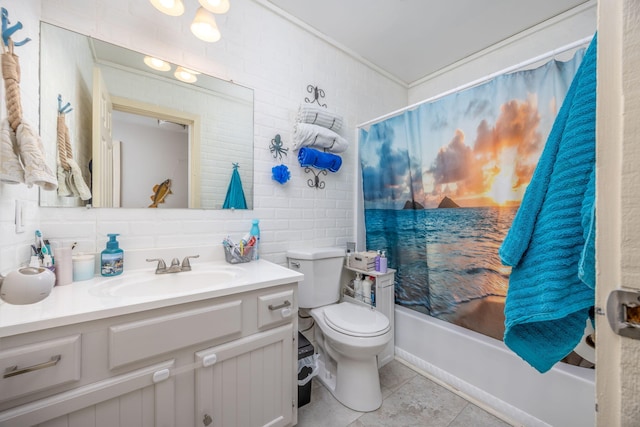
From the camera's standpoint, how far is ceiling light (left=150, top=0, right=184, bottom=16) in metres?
1.21

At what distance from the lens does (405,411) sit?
1.43 m

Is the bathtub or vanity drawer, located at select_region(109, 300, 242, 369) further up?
vanity drawer, located at select_region(109, 300, 242, 369)

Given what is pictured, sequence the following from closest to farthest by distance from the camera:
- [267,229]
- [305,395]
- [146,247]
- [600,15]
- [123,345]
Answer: [600,15]
[123,345]
[146,247]
[305,395]
[267,229]

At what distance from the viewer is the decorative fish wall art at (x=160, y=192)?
4.38 ft

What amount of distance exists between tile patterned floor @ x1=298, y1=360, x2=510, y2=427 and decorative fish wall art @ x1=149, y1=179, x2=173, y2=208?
1404mm

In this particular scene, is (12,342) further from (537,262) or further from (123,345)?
(537,262)

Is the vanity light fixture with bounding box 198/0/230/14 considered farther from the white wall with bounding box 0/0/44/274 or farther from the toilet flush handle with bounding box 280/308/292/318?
the toilet flush handle with bounding box 280/308/292/318

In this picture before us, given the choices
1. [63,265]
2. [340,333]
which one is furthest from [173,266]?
[340,333]

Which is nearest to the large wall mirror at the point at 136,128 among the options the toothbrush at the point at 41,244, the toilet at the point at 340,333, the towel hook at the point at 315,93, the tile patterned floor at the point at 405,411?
the toothbrush at the point at 41,244

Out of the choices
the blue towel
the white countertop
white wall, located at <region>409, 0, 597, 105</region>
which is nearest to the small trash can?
the white countertop

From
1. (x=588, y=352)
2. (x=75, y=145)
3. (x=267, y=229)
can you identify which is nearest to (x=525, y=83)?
(x=588, y=352)

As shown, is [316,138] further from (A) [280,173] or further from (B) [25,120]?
(B) [25,120]

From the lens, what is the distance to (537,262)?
68cm

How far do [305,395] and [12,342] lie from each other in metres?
1.30
